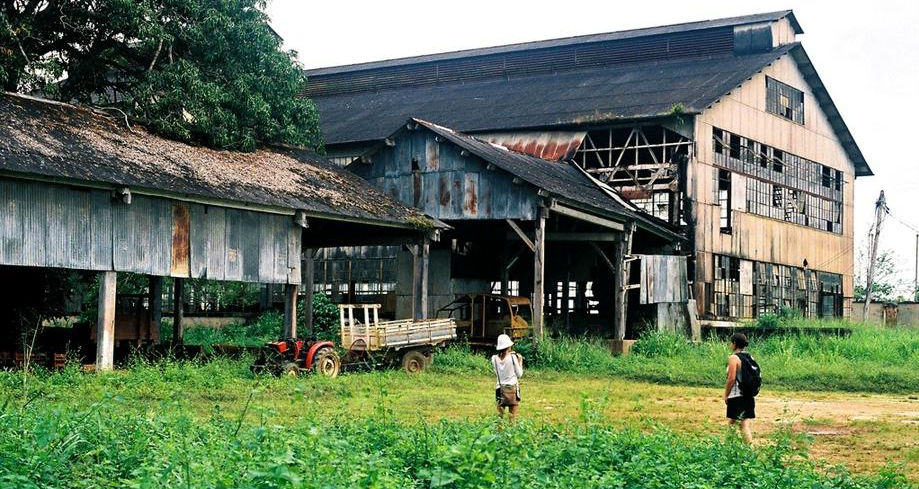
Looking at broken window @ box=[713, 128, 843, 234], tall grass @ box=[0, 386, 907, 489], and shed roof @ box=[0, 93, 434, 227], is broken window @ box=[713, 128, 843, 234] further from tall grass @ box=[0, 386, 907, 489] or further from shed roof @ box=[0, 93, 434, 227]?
tall grass @ box=[0, 386, 907, 489]

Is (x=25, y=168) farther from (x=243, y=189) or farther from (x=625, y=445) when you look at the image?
(x=625, y=445)

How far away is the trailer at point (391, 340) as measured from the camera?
21547 mm

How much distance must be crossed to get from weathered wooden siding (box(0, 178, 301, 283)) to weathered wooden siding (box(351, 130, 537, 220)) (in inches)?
181

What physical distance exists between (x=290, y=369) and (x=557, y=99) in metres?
16.8

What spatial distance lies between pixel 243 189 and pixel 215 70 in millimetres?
6195

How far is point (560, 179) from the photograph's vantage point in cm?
2784

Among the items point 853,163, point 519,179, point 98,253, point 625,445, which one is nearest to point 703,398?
point 519,179

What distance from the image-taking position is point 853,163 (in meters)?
39.2

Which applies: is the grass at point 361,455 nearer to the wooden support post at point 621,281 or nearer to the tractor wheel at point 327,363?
the tractor wheel at point 327,363

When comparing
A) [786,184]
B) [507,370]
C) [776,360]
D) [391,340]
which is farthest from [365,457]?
→ [786,184]

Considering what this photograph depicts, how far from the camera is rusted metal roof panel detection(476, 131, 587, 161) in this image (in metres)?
31.6

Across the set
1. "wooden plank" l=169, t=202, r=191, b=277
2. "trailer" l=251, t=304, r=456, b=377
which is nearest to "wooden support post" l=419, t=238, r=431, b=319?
"trailer" l=251, t=304, r=456, b=377

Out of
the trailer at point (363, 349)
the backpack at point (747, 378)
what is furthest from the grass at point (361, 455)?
the trailer at point (363, 349)

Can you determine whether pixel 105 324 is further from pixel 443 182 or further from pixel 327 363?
pixel 443 182
